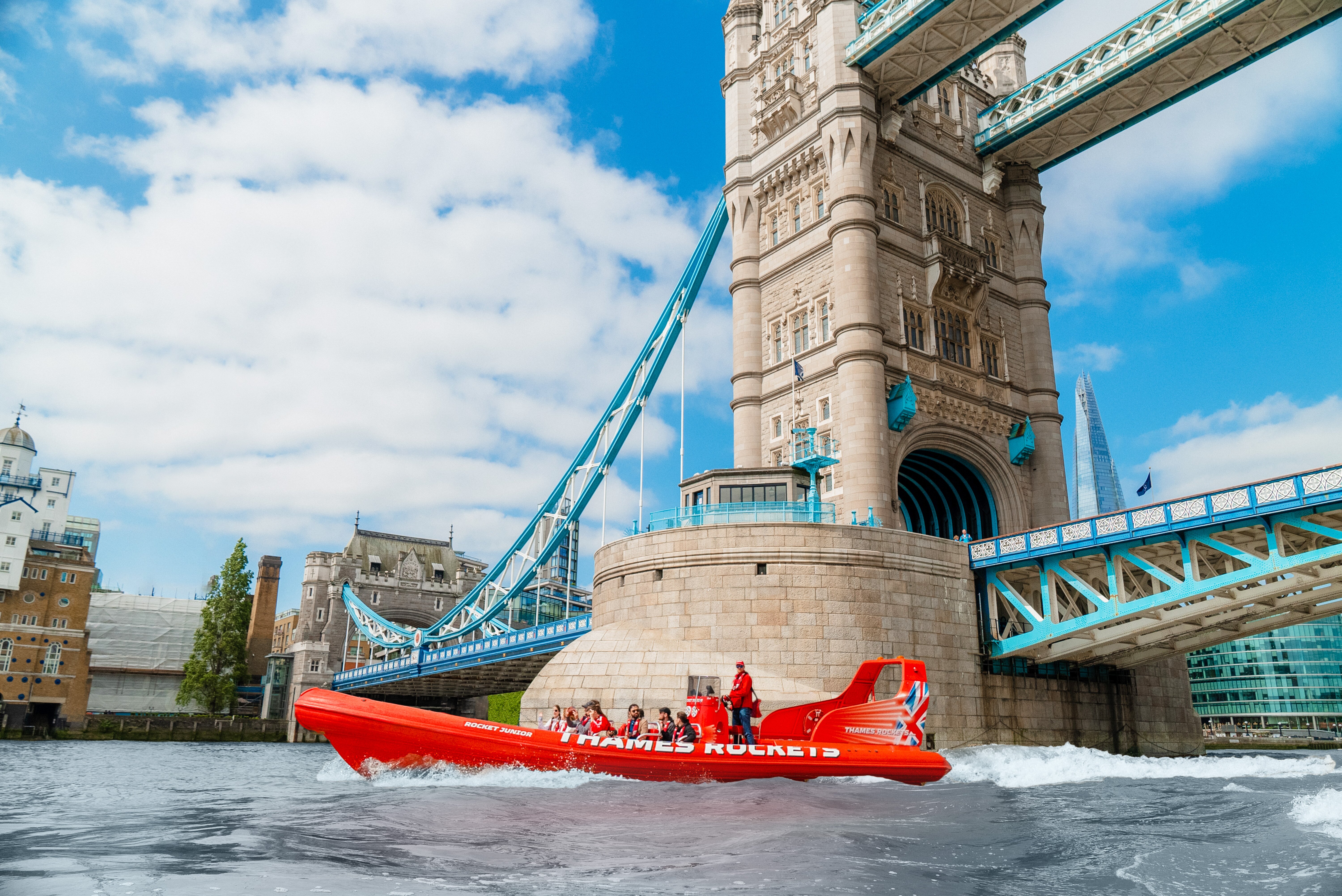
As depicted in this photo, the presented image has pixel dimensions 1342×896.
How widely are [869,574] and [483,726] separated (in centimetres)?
1230

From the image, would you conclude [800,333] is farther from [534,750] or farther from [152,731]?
[152,731]

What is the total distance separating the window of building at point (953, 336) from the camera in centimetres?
3522

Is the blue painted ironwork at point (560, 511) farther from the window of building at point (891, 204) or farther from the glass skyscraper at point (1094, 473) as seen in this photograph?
the glass skyscraper at point (1094, 473)

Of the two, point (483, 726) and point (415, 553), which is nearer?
point (483, 726)

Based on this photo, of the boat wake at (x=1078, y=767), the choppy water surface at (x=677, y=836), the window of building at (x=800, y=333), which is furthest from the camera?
the window of building at (x=800, y=333)

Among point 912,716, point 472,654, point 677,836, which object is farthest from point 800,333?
point 677,836

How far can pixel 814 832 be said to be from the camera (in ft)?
36.1

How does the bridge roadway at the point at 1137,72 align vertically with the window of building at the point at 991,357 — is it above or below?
above

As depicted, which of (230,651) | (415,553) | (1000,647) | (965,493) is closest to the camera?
(1000,647)

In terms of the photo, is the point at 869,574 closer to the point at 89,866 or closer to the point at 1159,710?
the point at 1159,710

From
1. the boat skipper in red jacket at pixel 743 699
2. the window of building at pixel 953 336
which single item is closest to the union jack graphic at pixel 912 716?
the boat skipper in red jacket at pixel 743 699

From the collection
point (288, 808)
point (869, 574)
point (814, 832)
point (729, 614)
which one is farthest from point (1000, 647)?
point (288, 808)

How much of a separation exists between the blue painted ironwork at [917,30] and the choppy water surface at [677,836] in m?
25.0

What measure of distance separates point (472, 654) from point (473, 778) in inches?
1130
